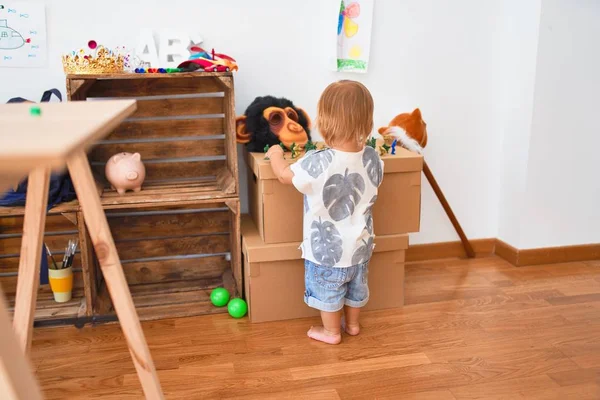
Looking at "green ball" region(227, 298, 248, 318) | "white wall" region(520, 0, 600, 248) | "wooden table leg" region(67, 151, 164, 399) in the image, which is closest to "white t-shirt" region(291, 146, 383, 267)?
"green ball" region(227, 298, 248, 318)

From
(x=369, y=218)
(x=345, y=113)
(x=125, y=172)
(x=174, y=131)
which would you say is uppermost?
(x=345, y=113)

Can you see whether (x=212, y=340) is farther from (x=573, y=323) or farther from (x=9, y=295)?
(x=573, y=323)

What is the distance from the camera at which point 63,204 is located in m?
1.86

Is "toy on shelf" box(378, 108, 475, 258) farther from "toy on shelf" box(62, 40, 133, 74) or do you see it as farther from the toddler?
"toy on shelf" box(62, 40, 133, 74)

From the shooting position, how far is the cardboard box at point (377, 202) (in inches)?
75.0

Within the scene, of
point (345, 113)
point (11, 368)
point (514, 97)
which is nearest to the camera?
point (11, 368)

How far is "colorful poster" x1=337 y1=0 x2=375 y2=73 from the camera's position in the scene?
221 centimetres

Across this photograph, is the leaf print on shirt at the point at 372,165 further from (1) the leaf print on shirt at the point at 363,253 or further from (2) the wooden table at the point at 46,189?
(2) the wooden table at the point at 46,189

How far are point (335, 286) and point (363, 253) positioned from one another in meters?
0.13

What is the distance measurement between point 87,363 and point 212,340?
1.20 feet

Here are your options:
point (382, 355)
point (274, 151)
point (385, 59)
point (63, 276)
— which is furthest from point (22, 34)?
point (382, 355)

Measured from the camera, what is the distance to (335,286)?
5.97 feet

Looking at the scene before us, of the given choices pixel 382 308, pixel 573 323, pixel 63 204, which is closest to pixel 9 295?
pixel 63 204

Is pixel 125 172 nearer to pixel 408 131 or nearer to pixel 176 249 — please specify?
pixel 176 249
